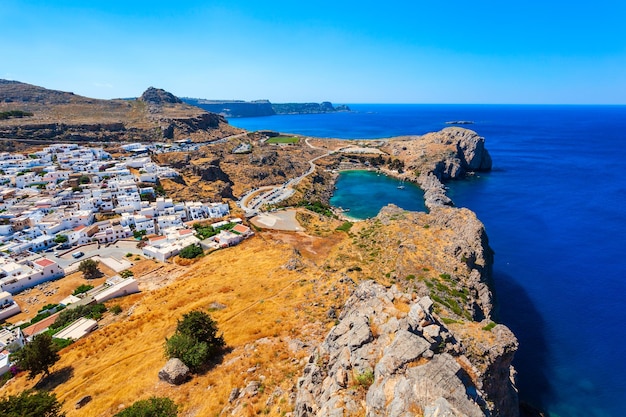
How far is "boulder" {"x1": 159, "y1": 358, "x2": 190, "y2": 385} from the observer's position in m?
23.9

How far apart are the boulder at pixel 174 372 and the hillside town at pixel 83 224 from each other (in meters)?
17.7

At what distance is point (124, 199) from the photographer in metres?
75.0

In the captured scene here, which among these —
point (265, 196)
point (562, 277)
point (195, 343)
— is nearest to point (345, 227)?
point (265, 196)

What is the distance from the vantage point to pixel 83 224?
64375mm

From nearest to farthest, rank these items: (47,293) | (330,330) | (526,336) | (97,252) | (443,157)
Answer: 1. (330,330)
2. (47,293)
3. (526,336)
4. (97,252)
5. (443,157)

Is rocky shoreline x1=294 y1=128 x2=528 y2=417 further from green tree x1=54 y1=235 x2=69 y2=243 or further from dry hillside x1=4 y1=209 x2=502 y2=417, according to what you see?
green tree x1=54 y1=235 x2=69 y2=243

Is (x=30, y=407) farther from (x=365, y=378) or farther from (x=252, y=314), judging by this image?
(x=365, y=378)

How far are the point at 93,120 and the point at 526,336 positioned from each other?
168 metres

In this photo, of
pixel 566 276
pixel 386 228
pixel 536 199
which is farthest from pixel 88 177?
pixel 536 199

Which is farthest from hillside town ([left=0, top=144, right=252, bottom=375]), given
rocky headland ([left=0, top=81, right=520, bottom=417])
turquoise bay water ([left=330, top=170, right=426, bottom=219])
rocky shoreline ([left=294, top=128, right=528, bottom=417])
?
turquoise bay water ([left=330, top=170, right=426, bottom=219])

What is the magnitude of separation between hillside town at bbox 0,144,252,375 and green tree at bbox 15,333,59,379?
660 centimetres

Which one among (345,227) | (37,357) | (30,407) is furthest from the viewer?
(345,227)

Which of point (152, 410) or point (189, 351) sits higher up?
point (152, 410)

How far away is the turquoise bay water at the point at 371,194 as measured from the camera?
100875 millimetres
